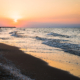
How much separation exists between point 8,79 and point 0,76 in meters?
0.56

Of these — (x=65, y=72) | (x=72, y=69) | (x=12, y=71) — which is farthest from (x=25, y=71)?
(x=72, y=69)

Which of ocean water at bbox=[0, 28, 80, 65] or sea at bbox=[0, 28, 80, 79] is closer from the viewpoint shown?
sea at bbox=[0, 28, 80, 79]

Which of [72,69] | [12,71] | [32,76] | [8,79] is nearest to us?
[8,79]

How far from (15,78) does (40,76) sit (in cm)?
135

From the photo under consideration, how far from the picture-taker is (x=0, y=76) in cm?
572

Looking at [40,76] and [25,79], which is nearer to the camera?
[25,79]

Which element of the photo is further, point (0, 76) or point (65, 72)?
point (65, 72)

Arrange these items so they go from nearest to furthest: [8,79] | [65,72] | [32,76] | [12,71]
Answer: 1. [8,79]
2. [32,76]
3. [12,71]
4. [65,72]

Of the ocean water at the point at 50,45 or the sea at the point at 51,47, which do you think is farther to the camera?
the ocean water at the point at 50,45

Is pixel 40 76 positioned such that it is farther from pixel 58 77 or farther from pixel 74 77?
pixel 74 77

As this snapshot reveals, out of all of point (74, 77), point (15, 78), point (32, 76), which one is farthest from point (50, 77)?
point (15, 78)

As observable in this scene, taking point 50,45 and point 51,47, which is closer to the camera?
point 51,47

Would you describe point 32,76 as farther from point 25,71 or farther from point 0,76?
point 0,76

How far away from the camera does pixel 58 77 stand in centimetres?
620
